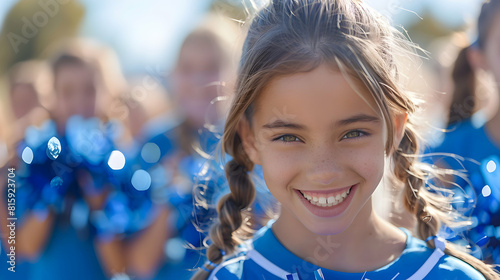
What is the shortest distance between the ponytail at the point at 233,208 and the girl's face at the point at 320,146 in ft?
0.88

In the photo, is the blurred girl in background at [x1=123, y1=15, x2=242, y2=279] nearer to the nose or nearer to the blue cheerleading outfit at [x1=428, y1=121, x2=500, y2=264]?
the blue cheerleading outfit at [x1=428, y1=121, x2=500, y2=264]

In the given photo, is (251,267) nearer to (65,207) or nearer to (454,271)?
(454,271)

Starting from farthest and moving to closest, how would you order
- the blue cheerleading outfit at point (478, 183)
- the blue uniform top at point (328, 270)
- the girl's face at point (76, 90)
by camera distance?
the girl's face at point (76, 90) → the blue cheerleading outfit at point (478, 183) → the blue uniform top at point (328, 270)

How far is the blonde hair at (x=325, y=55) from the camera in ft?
4.88

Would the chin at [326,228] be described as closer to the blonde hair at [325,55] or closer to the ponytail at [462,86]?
the blonde hair at [325,55]

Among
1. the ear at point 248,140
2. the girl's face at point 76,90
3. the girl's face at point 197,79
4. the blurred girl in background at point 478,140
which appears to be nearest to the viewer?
the ear at point 248,140

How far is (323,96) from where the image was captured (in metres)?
1.43

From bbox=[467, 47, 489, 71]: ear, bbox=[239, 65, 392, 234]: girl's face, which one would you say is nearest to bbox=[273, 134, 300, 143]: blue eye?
bbox=[239, 65, 392, 234]: girl's face

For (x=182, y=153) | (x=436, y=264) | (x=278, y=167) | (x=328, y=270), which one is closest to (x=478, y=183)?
(x=436, y=264)

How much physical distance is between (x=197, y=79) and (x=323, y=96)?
199 cm

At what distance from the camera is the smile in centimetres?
153

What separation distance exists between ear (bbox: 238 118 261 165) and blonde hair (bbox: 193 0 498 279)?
0.8 inches

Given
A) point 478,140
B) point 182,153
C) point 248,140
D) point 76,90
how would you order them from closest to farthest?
1. point 248,140
2. point 478,140
3. point 182,153
4. point 76,90

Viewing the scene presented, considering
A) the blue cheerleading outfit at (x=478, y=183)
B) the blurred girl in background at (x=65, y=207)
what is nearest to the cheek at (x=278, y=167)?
the blue cheerleading outfit at (x=478, y=183)
